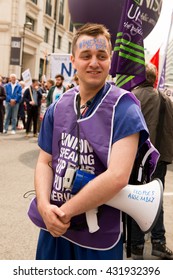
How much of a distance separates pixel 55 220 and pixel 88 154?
0.31m

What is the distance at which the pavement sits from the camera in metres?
3.12

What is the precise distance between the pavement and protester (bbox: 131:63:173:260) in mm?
154

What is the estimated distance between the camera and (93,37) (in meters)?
1.55

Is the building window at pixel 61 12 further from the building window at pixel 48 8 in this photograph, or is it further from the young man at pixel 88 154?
the young man at pixel 88 154

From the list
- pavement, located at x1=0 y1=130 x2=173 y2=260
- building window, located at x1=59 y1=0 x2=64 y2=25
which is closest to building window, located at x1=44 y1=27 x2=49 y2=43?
building window, located at x1=59 y1=0 x2=64 y2=25

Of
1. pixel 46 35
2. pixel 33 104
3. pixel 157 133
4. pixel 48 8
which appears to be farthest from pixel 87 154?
pixel 48 8

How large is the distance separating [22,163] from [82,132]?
17.1 ft

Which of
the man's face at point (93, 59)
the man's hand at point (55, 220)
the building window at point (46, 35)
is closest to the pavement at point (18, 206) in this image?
the man's hand at point (55, 220)

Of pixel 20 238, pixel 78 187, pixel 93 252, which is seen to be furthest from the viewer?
pixel 20 238

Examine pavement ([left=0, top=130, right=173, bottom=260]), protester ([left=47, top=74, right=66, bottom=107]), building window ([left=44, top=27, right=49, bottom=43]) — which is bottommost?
pavement ([left=0, top=130, right=173, bottom=260])

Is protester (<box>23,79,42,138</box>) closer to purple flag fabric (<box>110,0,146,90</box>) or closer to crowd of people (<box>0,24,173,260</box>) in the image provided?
purple flag fabric (<box>110,0,146,90</box>)

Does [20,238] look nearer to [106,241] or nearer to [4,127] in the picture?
[106,241]

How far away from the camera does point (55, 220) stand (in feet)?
4.80
